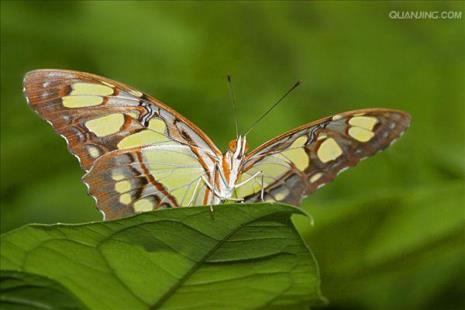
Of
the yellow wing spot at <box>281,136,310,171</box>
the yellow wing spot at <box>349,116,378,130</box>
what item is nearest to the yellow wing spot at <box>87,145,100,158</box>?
the yellow wing spot at <box>281,136,310,171</box>

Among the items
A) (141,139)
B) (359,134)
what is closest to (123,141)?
(141,139)

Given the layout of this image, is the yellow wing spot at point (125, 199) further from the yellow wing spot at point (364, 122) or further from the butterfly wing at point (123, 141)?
the yellow wing spot at point (364, 122)

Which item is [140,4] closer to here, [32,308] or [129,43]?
[129,43]

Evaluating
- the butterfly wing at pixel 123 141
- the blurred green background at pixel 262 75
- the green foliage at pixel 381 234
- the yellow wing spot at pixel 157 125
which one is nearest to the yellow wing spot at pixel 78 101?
the butterfly wing at pixel 123 141

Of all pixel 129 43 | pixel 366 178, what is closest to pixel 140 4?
pixel 129 43

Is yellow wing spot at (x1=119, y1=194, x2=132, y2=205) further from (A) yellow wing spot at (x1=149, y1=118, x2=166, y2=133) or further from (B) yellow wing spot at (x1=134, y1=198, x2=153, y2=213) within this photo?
(A) yellow wing spot at (x1=149, y1=118, x2=166, y2=133)

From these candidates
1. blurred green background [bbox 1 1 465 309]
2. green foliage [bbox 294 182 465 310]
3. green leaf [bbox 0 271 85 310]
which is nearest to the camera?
green leaf [bbox 0 271 85 310]
